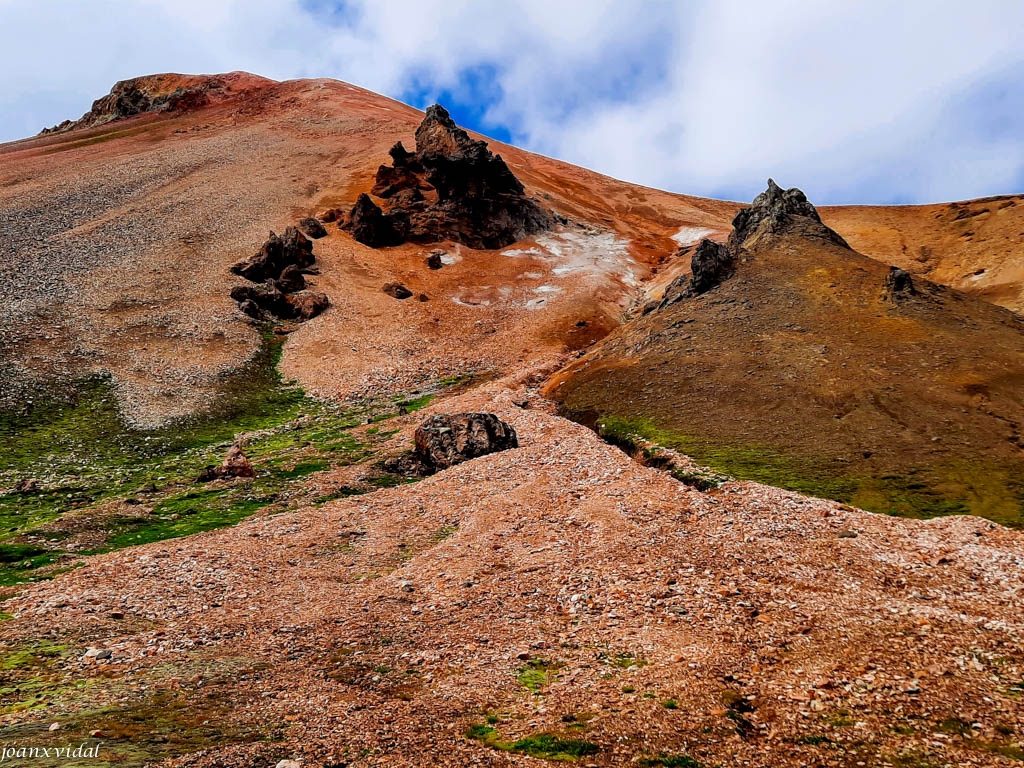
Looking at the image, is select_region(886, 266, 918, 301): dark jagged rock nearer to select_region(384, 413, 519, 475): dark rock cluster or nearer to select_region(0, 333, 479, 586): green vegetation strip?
select_region(384, 413, 519, 475): dark rock cluster

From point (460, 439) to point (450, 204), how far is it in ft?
170

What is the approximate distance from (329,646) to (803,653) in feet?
34.2

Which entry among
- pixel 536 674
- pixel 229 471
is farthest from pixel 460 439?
pixel 536 674

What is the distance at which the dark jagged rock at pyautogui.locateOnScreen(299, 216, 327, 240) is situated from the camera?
6856cm

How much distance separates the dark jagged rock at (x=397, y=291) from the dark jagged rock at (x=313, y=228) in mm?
13987

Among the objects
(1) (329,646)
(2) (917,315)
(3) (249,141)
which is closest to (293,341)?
(1) (329,646)

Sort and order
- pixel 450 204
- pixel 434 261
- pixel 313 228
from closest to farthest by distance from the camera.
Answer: pixel 434 261 → pixel 313 228 → pixel 450 204

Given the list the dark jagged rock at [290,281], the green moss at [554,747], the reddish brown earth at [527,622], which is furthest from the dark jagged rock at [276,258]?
the green moss at [554,747]

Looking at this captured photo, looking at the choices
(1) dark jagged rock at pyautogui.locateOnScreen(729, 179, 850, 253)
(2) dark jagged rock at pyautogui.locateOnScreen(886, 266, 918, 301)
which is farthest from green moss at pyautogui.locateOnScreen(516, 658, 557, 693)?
(1) dark jagged rock at pyautogui.locateOnScreen(729, 179, 850, 253)

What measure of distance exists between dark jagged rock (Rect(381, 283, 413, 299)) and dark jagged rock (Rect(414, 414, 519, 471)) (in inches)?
1261

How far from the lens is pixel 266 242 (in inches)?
2419

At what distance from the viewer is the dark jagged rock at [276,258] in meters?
58.1

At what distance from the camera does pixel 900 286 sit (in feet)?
119

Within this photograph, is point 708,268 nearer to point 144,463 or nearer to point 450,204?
point 144,463
